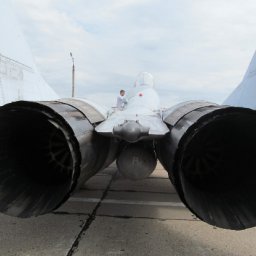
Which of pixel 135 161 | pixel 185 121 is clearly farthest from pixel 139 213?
pixel 185 121

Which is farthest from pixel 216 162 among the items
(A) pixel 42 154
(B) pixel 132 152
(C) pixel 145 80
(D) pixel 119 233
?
(C) pixel 145 80

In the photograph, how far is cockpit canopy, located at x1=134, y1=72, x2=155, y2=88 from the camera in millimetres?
10455

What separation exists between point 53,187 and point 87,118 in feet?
3.10

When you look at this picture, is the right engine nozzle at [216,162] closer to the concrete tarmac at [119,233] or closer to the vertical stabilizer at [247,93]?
the concrete tarmac at [119,233]

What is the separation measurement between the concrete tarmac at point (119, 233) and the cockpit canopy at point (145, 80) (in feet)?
16.6

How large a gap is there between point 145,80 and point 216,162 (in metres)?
6.26

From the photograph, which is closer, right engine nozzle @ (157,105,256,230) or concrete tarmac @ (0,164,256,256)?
right engine nozzle @ (157,105,256,230)

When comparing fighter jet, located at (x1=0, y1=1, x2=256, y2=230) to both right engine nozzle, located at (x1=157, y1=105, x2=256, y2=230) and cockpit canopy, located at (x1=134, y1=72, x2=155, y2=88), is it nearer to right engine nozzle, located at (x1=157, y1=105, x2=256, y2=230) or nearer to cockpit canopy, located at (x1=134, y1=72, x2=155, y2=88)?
right engine nozzle, located at (x1=157, y1=105, x2=256, y2=230)

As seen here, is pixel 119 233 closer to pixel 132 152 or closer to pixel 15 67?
pixel 132 152

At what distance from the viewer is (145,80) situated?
10734mm

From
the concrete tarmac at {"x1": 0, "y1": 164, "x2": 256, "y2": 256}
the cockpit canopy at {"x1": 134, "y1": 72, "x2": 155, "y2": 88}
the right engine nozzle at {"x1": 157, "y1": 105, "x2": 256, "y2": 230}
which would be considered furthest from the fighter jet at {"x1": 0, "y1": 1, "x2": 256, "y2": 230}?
the cockpit canopy at {"x1": 134, "y1": 72, "x2": 155, "y2": 88}

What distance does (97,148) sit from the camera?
4098 mm

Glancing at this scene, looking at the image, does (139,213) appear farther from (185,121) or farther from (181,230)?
(185,121)

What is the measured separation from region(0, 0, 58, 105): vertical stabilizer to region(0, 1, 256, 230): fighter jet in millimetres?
5425
